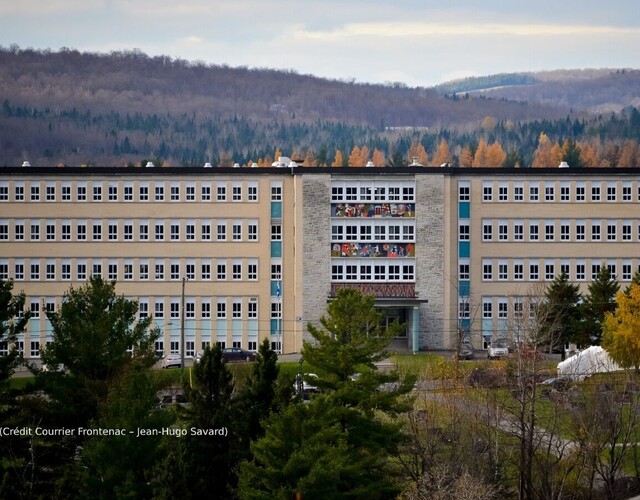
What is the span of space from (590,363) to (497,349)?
28.7 ft

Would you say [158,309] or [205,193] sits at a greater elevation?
[205,193]

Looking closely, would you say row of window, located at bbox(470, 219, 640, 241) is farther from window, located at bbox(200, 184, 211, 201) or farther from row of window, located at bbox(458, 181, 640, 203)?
window, located at bbox(200, 184, 211, 201)

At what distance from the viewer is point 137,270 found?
81.8 metres

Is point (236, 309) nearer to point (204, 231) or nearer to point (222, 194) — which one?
point (204, 231)

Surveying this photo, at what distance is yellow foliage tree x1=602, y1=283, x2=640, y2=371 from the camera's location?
65.6m

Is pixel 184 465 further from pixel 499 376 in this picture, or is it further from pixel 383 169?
pixel 383 169

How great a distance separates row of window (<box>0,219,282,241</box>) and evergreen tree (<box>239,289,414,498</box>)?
33367 millimetres

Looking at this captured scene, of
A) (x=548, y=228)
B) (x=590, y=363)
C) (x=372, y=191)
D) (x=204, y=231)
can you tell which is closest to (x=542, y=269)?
(x=548, y=228)

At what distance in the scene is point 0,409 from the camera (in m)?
44.8

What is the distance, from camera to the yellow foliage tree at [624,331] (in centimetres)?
6556

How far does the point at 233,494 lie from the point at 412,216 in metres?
40.1

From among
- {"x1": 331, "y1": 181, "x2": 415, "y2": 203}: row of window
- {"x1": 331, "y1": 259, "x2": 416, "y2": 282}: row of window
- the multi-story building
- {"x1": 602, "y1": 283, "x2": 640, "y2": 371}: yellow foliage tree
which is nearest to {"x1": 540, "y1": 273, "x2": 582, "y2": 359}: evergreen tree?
{"x1": 602, "y1": 283, "x2": 640, "y2": 371}: yellow foliage tree

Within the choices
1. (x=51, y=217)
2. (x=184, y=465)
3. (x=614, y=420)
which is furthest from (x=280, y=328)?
(x=184, y=465)

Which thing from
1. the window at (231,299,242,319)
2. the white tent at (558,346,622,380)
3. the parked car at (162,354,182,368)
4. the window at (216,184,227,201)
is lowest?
the parked car at (162,354,182,368)
